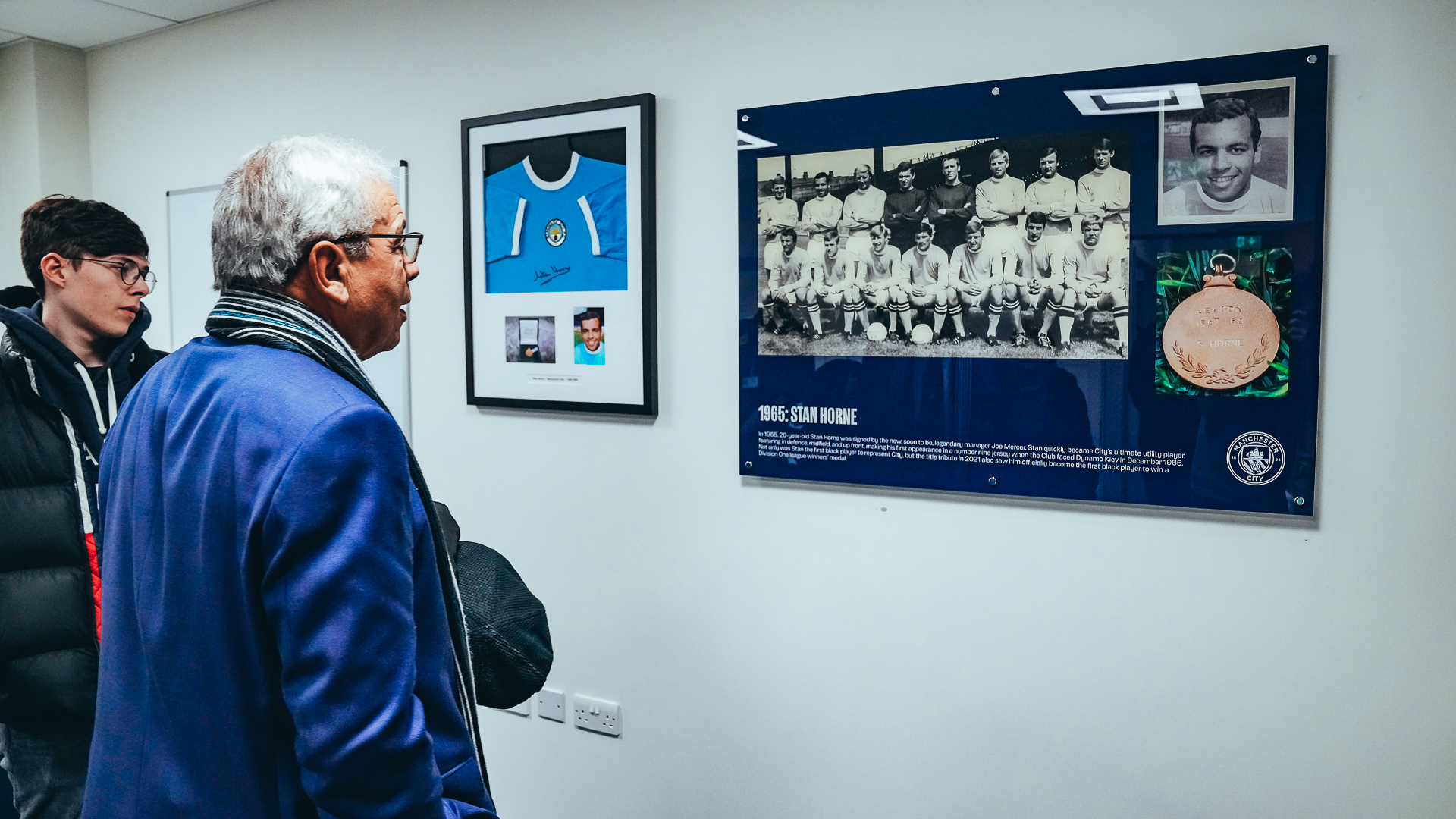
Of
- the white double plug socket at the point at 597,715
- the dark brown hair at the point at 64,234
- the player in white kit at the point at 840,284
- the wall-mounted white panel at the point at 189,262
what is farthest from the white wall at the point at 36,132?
the player in white kit at the point at 840,284

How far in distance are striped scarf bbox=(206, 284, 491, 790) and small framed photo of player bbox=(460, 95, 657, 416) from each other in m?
1.00

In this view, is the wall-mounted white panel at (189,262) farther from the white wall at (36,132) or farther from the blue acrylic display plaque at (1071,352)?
the blue acrylic display plaque at (1071,352)

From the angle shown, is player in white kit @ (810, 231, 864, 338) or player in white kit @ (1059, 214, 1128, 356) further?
player in white kit @ (810, 231, 864, 338)

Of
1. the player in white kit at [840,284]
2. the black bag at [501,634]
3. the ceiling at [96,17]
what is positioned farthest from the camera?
the ceiling at [96,17]

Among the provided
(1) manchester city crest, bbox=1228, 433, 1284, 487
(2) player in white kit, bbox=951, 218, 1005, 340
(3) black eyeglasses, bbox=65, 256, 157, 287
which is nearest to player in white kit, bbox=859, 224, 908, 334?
(2) player in white kit, bbox=951, 218, 1005, 340

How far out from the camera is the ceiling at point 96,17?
8.37ft

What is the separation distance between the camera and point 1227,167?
4.84 feet

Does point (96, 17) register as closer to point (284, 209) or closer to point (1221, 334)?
point (284, 209)

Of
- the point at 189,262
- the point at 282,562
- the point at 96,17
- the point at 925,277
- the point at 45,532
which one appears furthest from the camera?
the point at 189,262

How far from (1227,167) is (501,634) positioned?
1338mm

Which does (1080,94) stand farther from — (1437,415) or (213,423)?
(213,423)

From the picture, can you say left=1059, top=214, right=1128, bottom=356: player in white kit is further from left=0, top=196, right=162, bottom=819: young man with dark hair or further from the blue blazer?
left=0, top=196, right=162, bottom=819: young man with dark hair

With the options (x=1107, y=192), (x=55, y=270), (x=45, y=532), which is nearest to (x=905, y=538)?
(x=1107, y=192)

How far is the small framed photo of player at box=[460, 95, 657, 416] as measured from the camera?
1.99m
